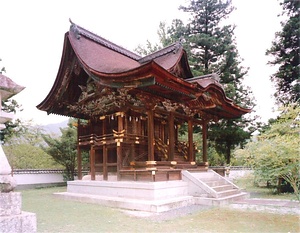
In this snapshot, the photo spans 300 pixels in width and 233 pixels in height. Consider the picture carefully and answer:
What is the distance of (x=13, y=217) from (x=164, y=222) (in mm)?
3540

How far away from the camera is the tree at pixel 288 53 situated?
13703mm

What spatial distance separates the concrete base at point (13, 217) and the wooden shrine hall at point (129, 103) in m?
4.87

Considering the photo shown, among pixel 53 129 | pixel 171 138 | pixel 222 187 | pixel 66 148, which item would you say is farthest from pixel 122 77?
pixel 53 129

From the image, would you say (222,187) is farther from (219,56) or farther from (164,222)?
(219,56)

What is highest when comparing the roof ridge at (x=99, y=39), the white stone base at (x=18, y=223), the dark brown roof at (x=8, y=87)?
the roof ridge at (x=99, y=39)

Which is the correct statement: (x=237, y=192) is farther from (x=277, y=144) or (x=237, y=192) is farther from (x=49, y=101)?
(x=49, y=101)

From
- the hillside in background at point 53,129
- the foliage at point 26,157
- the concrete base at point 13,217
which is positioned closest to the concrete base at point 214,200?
the concrete base at point 13,217

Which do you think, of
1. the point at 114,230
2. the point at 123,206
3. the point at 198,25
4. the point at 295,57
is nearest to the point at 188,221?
the point at 114,230

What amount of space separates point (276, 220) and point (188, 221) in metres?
1.90

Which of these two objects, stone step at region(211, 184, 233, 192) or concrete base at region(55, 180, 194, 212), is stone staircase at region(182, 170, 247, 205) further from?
concrete base at region(55, 180, 194, 212)

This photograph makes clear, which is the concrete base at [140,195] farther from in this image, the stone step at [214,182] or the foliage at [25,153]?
the foliage at [25,153]

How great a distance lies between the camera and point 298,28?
44.0 feet

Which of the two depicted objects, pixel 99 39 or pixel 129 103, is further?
pixel 99 39

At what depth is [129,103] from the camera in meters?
9.73
